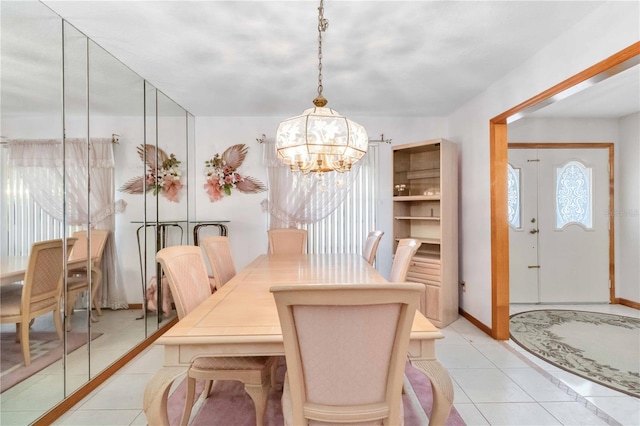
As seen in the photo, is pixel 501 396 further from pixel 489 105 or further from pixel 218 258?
pixel 489 105

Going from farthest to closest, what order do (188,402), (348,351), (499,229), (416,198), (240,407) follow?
(416,198) → (499,229) → (240,407) → (188,402) → (348,351)

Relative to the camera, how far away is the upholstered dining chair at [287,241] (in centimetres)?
374

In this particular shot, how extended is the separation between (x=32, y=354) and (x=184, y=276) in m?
0.98

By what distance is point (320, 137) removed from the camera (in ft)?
6.63

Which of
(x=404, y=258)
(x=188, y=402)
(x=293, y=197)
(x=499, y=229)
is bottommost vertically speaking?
(x=188, y=402)

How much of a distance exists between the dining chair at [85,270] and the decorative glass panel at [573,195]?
518 centimetres

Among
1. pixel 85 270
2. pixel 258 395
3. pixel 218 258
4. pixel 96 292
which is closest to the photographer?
pixel 258 395

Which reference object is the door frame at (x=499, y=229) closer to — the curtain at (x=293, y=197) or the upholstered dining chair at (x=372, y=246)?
A: the upholstered dining chair at (x=372, y=246)

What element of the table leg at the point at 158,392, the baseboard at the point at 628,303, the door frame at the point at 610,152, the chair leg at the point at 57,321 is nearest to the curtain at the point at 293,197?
the door frame at the point at 610,152

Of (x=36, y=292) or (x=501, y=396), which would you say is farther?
(x=501, y=396)

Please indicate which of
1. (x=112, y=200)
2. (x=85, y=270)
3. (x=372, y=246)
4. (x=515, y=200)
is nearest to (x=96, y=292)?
(x=85, y=270)

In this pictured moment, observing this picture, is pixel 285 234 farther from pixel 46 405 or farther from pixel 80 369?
pixel 46 405

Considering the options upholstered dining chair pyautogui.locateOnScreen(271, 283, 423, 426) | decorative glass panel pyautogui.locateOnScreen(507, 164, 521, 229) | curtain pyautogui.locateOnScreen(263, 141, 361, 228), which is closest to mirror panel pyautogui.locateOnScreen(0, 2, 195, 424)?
curtain pyautogui.locateOnScreen(263, 141, 361, 228)

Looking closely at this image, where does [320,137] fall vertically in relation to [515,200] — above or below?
above
